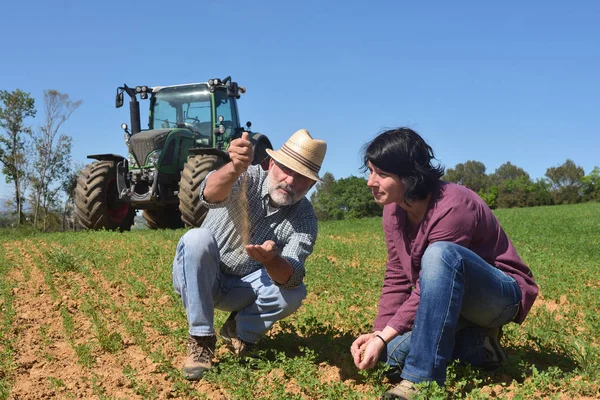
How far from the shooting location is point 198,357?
3.28m

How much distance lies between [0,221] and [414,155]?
116 feet

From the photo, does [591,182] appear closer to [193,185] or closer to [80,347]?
[193,185]

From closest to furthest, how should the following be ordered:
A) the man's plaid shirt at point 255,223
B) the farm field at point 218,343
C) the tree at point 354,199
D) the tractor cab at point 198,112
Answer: the farm field at point 218,343
the man's plaid shirt at point 255,223
the tractor cab at point 198,112
the tree at point 354,199

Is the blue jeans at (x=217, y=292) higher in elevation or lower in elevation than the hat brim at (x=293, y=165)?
lower

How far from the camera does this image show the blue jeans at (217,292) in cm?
325

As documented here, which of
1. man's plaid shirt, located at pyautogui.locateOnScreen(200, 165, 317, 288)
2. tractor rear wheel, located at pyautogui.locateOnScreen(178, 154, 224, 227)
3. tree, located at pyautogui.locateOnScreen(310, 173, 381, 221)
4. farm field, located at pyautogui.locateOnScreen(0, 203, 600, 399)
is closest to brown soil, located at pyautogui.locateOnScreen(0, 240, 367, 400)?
farm field, located at pyautogui.locateOnScreen(0, 203, 600, 399)

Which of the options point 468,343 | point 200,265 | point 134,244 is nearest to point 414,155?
point 468,343

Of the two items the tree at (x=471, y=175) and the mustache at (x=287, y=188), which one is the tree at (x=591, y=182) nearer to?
the tree at (x=471, y=175)

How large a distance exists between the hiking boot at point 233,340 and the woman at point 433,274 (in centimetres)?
88

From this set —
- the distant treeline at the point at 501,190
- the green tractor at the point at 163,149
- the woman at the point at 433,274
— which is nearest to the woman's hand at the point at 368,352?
the woman at the point at 433,274

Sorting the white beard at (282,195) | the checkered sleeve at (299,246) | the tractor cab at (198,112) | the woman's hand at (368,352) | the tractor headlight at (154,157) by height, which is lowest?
the woman's hand at (368,352)

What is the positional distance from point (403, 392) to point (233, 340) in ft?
4.33

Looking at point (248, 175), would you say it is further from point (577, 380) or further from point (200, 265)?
point (577, 380)

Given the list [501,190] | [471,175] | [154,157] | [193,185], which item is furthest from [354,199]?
[193,185]
